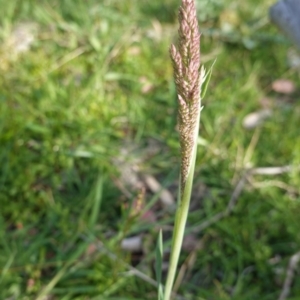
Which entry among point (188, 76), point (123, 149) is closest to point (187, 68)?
point (188, 76)

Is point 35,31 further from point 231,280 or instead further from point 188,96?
point 188,96

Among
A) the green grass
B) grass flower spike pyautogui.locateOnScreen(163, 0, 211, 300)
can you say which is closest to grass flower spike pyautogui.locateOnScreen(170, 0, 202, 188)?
grass flower spike pyautogui.locateOnScreen(163, 0, 211, 300)

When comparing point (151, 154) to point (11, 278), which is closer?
point (11, 278)

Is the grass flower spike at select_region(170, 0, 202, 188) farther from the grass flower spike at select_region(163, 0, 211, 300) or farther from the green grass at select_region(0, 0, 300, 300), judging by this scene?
the green grass at select_region(0, 0, 300, 300)

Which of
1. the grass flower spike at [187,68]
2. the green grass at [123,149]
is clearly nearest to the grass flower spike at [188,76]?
the grass flower spike at [187,68]

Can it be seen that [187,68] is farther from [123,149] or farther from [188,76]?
[123,149]

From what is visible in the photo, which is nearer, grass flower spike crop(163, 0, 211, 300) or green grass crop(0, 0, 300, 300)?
grass flower spike crop(163, 0, 211, 300)

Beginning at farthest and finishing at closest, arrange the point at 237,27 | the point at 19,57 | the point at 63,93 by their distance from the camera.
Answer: the point at 237,27 < the point at 19,57 < the point at 63,93

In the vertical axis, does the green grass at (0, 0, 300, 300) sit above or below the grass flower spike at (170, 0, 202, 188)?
below

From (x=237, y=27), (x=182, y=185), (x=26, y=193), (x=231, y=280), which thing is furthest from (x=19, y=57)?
(x=182, y=185)
